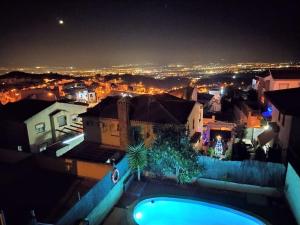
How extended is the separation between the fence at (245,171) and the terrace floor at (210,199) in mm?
935

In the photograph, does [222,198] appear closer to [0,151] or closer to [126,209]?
[126,209]

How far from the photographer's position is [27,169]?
60.1 feet

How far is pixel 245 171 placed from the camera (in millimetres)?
16016

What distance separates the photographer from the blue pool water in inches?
547

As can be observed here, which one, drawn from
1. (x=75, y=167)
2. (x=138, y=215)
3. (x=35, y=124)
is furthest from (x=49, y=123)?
(x=138, y=215)

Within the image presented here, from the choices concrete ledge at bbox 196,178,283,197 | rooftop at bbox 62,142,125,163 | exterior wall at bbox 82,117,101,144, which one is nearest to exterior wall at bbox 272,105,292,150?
concrete ledge at bbox 196,178,283,197

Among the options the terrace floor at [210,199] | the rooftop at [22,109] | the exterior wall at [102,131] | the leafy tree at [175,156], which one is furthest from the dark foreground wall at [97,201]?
the rooftop at [22,109]

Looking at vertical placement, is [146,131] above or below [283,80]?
below

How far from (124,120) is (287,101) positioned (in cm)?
1366

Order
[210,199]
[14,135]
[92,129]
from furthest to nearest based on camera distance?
[14,135] → [92,129] → [210,199]

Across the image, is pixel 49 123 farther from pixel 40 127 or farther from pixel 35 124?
pixel 35 124

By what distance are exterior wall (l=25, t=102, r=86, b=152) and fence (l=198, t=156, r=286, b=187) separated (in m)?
16.5

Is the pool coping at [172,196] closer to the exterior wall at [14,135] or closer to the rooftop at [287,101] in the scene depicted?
the rooftop at [287,101]

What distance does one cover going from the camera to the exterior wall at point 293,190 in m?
13.2
